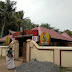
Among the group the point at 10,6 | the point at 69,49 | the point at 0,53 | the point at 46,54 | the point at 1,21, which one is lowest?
the point at 0,53

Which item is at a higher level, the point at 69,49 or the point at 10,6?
the point at 10,6

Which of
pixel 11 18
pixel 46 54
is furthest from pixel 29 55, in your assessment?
pixel 11 18

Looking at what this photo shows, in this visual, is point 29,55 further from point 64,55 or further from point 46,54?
point 64,55

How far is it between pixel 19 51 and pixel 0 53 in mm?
3885

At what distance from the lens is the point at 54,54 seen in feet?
25.3

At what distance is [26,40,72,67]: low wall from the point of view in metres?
7.25

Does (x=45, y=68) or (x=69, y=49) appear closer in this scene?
(x=45, y=68)

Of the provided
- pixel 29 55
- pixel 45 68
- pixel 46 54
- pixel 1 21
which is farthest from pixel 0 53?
pixel 1 21

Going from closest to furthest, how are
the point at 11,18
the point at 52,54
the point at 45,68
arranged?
1. the point at 45,68
2. the point at 52,54
3. the point at 11,18

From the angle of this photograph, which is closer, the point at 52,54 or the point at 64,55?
the point at 64,55

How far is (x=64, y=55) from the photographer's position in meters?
7.36

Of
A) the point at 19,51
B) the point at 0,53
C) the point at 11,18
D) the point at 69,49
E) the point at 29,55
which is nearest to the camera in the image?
the point at 69,49

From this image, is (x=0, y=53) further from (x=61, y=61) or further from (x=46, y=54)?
(x=61, y=61)

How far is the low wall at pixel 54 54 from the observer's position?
725 centimetres
